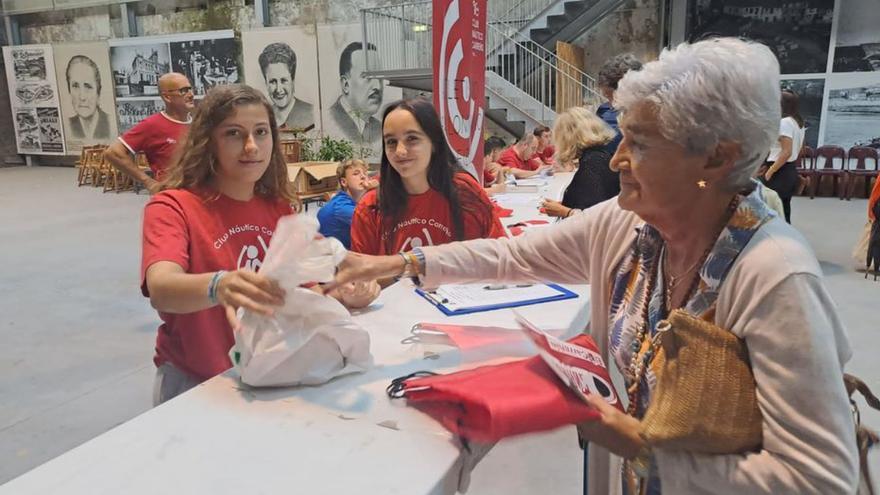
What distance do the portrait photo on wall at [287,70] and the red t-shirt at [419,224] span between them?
10134 mm

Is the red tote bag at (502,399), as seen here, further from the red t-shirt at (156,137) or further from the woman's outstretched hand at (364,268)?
the red t-shirt at (156,137)

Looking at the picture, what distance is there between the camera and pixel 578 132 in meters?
3.47

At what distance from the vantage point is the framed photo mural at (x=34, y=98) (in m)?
14.6

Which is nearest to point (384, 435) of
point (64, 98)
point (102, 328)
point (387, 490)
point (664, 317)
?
point (387, 490)

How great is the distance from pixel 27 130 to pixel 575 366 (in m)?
18.3

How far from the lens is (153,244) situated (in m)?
1.41

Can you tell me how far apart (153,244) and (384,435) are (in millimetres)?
768

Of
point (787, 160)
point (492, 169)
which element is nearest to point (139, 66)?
point (492, 169)

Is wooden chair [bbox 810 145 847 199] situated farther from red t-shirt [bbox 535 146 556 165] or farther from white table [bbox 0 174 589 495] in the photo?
white table [bbox 0 174 589 495]

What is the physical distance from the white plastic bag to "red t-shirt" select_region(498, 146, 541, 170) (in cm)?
587

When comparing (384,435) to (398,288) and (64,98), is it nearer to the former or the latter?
(398,288)

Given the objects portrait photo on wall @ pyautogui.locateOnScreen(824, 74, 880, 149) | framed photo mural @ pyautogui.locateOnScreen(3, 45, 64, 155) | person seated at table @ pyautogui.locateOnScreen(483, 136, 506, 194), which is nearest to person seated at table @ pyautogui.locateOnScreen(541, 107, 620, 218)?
person seated at table @ pyautogui.locateOnScreen(483, 136, 506, 194)

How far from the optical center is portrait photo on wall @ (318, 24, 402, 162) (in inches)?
461

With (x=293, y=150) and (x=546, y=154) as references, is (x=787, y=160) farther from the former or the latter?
(x=293, y=150)
